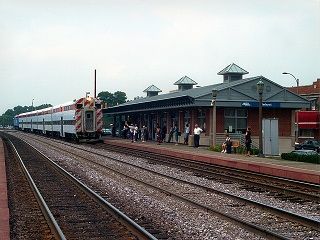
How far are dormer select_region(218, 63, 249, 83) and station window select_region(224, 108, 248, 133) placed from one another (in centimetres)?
1170

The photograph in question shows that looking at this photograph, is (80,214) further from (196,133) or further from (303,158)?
(196,133)

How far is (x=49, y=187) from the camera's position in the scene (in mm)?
14531

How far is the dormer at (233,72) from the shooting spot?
160 ft

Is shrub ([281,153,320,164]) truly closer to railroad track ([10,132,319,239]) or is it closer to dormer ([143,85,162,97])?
railroad track ([10,132,319,239])

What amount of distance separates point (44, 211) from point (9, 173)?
27.9 feet

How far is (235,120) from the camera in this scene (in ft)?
123

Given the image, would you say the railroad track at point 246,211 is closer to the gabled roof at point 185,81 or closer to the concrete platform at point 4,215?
the concrete platform at point 4,215

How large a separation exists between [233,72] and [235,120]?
12.4 meters

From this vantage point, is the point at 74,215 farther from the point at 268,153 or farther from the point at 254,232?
the point at 268,153

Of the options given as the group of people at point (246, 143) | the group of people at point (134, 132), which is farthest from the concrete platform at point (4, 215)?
the group of people at point (134, 132)

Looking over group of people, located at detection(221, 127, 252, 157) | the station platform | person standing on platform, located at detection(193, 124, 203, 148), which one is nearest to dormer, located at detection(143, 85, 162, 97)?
person standing on platform, located at detection(193, 124, 203, 148)

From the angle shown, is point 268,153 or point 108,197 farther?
point 268,153

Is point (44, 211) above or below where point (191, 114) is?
below

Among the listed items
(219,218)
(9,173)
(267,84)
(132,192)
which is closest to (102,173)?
(9,173)
